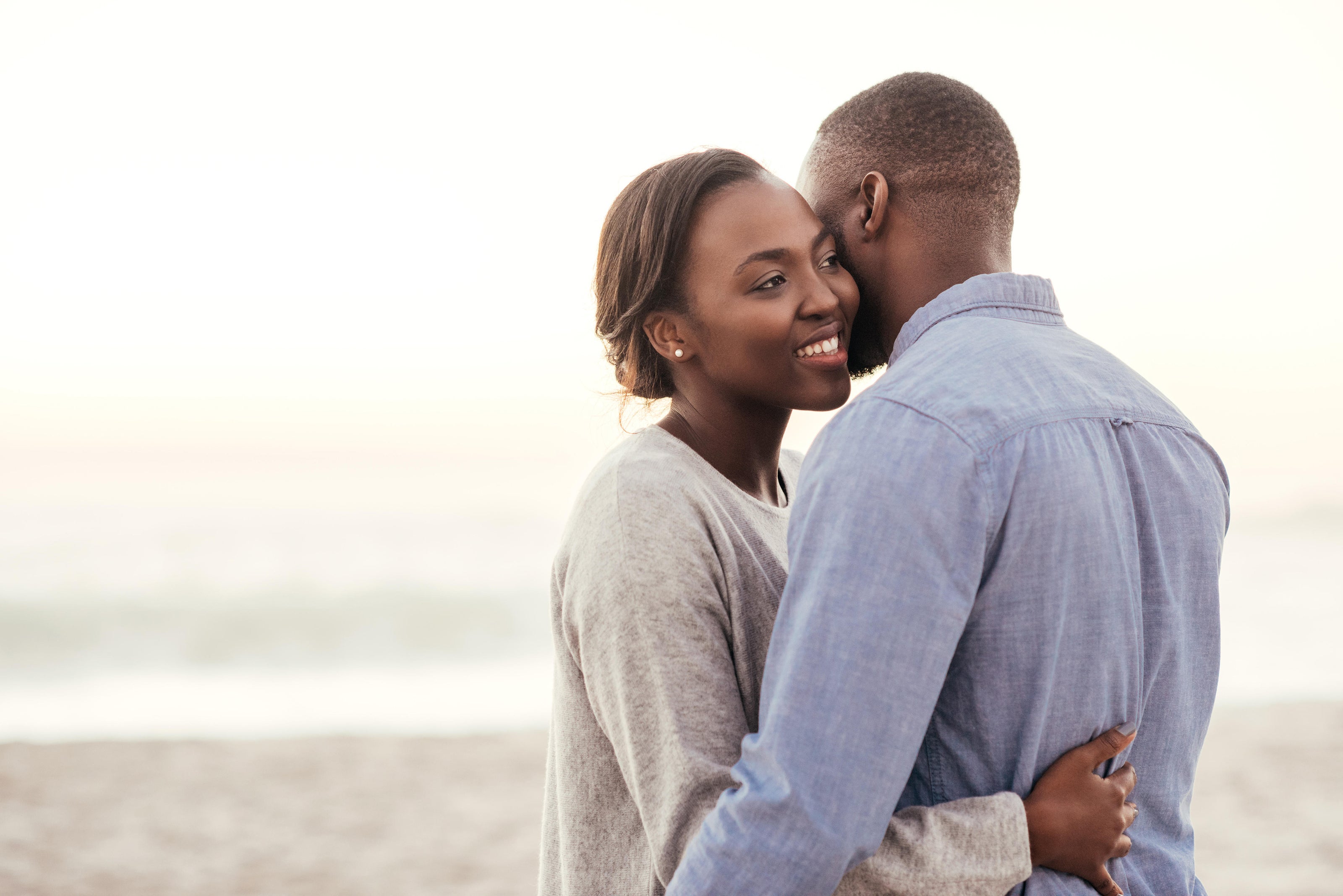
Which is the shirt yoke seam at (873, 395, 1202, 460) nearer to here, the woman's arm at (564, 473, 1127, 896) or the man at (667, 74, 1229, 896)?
the man at (667, 74, 1229, 896)

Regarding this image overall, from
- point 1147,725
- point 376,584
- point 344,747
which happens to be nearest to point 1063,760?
point 1147,725

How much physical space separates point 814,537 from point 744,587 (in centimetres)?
44

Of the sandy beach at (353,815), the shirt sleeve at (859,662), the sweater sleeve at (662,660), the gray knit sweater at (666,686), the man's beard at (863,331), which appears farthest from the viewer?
the sandy beach at (353,815)

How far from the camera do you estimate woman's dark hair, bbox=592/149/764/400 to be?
1.76 m

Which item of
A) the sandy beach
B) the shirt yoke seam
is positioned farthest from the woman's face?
the sandy beach

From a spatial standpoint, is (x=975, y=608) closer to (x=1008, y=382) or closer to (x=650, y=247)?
(x=1008, y=382)

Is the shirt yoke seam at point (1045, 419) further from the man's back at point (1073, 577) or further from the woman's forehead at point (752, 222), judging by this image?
the woman's forehead at point (752, 222)

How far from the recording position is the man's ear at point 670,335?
1.81 m

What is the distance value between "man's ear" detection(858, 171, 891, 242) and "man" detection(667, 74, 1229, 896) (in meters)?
0.23

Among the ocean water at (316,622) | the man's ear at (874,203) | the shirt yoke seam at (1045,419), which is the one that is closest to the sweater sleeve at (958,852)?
the shirt yoke seam at (1045,419)

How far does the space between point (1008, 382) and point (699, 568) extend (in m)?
0.51

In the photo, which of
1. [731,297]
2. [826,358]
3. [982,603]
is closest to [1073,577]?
[982,603]

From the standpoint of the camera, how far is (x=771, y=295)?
1.72 metres

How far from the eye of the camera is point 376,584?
15.5 m
